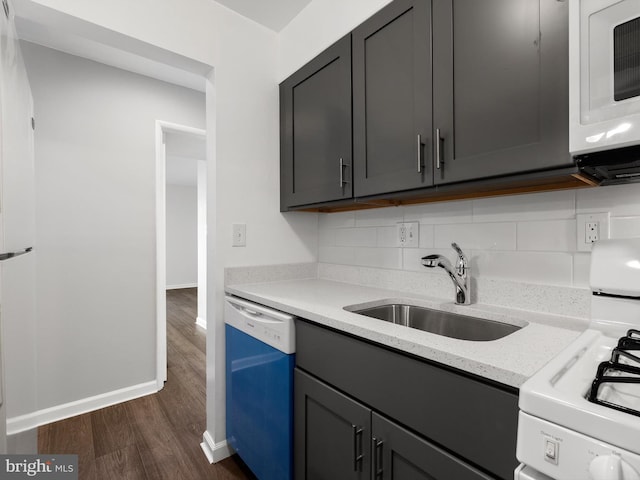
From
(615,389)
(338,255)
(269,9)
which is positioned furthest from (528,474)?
(269,9)

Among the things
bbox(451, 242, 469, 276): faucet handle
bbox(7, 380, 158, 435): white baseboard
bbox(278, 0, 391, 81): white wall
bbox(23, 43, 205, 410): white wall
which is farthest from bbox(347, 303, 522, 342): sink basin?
bbox(7, 380, 158, 435): white baseboard

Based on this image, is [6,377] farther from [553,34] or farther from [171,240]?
[171,240]

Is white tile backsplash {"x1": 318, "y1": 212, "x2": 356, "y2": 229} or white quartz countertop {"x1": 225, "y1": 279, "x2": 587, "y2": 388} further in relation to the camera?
white tile backsplash {"x1": 318, "y1": 212, "x2": 356, "y2": 229}

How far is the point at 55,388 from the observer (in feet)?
7.14

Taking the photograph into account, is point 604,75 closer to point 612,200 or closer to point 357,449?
point 612,200

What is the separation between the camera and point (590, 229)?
1070 millimetres

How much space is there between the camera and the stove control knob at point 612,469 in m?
0.47

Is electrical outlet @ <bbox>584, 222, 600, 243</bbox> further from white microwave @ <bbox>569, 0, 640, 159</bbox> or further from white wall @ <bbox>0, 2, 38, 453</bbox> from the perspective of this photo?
white wall @ <bbox>0, 2, 38, 453</bbox>

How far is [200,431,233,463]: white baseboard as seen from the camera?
1.75 meters

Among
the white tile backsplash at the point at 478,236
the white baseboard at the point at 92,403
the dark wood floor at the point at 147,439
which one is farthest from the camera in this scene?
the white baseboard at the point at 92,403

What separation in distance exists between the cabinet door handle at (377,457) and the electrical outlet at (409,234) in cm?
92

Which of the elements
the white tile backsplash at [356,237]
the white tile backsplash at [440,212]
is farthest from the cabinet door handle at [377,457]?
the white tile backsplash at [356,237]

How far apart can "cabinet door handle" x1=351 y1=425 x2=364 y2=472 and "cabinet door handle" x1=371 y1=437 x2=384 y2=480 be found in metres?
0.06

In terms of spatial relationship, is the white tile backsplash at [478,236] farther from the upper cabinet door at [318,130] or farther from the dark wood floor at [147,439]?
the dark wood floor at [147,439]
